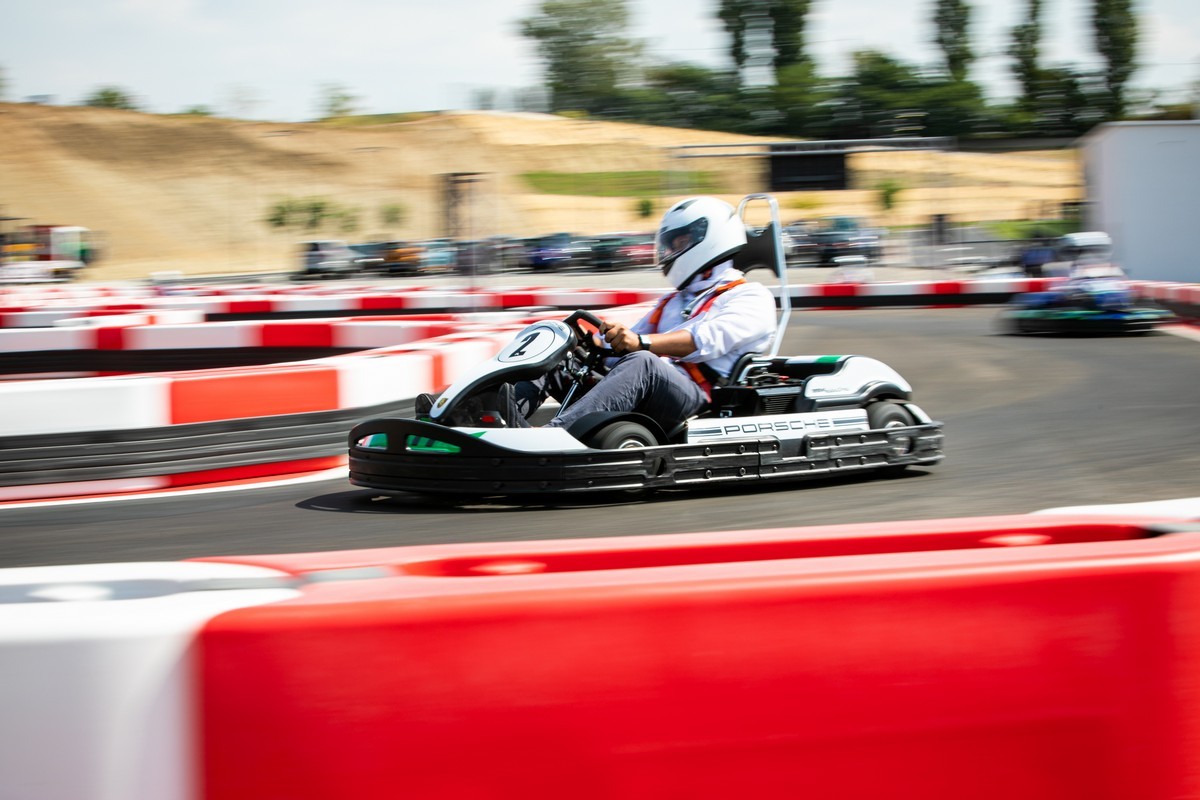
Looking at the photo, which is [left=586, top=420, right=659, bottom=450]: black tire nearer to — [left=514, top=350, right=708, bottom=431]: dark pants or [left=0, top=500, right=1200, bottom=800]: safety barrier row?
[left=514, top=350, right=708, bottom=431]: dark pants

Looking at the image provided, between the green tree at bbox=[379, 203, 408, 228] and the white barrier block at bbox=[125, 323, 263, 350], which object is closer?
the white barrier block at bbox=[125, 323, 263, 350]

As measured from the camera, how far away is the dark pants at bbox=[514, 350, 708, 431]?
4586 millimetres

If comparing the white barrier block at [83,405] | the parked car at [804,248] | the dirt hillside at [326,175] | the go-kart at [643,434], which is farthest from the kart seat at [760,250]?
the dirt hillside at [326,175]

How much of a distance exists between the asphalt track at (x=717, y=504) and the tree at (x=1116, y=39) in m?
62.0

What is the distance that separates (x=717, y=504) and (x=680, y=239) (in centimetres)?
120

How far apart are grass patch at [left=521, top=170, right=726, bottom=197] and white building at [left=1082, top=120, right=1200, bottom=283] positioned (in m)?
7.78

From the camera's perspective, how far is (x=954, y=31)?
262ft

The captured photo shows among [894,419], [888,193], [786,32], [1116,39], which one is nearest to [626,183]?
[888,193]

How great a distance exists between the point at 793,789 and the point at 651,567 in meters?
0.36

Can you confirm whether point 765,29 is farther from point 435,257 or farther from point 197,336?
point 197,336

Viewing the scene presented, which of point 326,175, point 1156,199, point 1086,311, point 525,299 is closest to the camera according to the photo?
point 1086,311

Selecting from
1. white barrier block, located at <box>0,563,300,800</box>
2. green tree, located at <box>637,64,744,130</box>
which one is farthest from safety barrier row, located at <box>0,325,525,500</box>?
green tree, located at <box>637,64,744,130</box>

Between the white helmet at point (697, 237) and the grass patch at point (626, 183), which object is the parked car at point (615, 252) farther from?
the white helmet at point (697, 237)

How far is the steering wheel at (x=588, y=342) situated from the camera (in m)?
4.79
